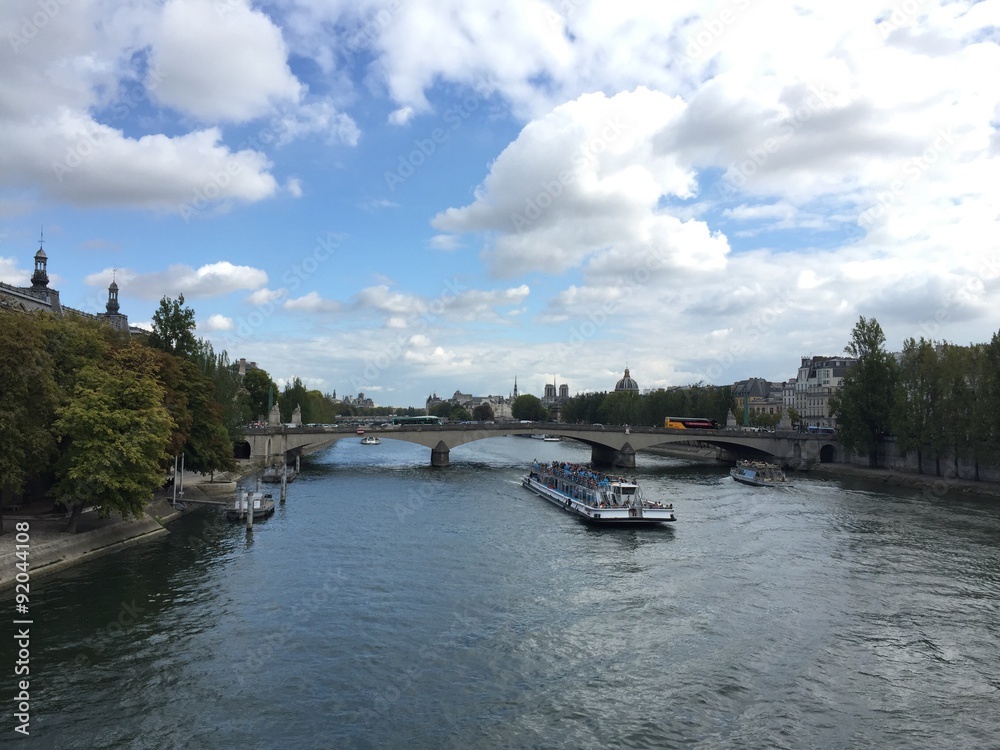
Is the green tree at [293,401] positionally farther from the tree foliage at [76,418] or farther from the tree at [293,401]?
the tree foliage at [76,418]

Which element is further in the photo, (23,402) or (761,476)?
A: (761,476)

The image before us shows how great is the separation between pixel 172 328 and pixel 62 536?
30.4 m

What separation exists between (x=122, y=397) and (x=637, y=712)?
1294 inches

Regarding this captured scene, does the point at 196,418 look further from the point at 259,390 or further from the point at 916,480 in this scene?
the point at 916,480

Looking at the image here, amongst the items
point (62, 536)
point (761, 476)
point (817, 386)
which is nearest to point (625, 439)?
point (761, 476)

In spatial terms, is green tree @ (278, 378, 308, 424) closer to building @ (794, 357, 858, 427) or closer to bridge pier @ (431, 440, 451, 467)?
bridge pier @ (431, 440, 451, 467)

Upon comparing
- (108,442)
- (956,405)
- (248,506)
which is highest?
(956,405)

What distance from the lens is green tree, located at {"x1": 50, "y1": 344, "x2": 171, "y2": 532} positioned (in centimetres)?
3562

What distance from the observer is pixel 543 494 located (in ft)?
226

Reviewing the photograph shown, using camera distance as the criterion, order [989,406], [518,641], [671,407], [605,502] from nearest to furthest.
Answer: [518,641], [605,502], [989,406], [671,407]

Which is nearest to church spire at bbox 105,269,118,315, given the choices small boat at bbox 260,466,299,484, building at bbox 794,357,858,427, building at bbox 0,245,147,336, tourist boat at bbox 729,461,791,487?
building at bbox 0,245,147,336

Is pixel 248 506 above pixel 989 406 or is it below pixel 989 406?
below

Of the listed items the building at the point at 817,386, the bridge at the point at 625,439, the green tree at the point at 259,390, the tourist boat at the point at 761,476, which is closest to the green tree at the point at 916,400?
the tourist boat at the point at 761,476

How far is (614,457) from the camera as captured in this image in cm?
10825
